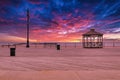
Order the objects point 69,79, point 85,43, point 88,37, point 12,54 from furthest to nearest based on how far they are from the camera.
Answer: point 85,43 → point 88,37 → point 12,54 → point 69,79

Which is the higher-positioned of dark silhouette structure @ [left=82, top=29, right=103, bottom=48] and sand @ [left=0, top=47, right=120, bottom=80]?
dark silhouette structure @ [left=82, top=29, right=103, bottom=48]

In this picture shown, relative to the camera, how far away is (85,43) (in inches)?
1387

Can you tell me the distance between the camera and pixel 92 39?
33375 millimetres

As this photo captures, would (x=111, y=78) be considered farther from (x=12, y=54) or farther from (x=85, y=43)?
(x=85, y=43)

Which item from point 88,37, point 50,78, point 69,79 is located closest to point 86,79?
point 69,79

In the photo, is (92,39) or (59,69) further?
(92,39)

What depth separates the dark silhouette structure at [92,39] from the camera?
32.7m

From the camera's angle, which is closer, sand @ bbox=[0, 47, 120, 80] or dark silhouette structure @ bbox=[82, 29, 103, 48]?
sand @ bbox=[0, 47, 120, 80]

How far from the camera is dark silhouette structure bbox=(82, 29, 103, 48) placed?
3266 cm

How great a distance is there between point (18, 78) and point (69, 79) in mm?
1689

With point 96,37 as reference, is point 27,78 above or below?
below

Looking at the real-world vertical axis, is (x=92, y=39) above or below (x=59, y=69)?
above

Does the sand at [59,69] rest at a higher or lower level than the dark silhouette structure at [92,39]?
lower

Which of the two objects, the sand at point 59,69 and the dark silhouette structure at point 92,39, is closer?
the sand at point 59,69
